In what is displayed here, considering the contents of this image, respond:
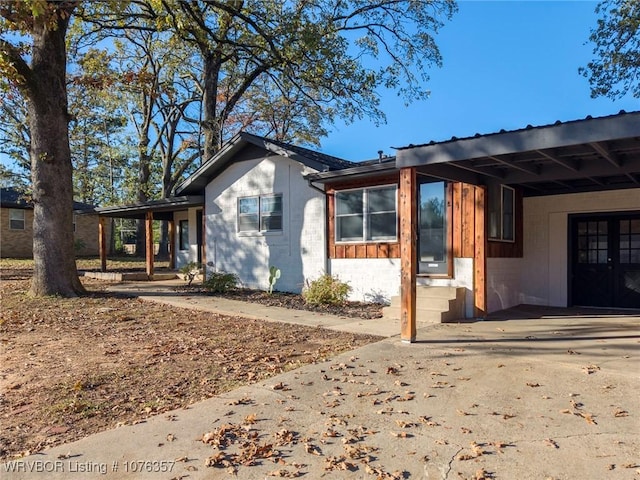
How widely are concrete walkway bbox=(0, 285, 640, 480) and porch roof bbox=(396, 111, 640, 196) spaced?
8.50 feet

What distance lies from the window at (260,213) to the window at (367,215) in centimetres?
221

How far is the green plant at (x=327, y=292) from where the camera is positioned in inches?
404

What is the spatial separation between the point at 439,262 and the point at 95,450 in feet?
24.0

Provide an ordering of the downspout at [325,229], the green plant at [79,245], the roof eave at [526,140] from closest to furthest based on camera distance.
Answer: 1. the roof eave at [526,140]
2. the downspout at [325,229]
3. the green plant at [79,245]

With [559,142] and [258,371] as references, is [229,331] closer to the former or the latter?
[258,371]

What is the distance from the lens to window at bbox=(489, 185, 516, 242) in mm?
9016

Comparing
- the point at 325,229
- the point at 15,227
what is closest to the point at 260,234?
the point at 325,229

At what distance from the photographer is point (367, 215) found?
34.1 feet

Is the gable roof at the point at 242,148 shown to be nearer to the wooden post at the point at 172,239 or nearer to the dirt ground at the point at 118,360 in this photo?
the dirt ground at the point at 118,360

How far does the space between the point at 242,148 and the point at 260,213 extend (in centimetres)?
208

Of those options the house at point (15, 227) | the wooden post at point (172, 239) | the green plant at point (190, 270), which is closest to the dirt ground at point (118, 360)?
the green plant at point (190, 270)

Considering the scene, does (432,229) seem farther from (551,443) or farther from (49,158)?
(49,158)

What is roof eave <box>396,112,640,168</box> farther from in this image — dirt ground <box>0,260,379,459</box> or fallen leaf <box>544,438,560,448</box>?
fallen leaf <box>544,438,560,448</box>

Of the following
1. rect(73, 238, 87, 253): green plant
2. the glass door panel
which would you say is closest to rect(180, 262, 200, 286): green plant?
the glass door panel
